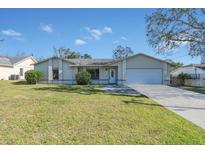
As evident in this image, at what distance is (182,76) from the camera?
2856cm

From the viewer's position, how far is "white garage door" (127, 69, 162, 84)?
25388 mm

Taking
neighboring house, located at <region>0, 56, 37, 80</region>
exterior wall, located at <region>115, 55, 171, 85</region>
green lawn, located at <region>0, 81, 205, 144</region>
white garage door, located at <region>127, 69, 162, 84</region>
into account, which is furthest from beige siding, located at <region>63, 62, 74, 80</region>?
green lawn, located at <region>0, 81, 205, 144</region>

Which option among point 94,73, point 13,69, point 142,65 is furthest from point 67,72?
point 13,69

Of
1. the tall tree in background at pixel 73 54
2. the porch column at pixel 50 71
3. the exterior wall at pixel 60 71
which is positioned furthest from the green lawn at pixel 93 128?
the tall tree in background at pixel 73 54

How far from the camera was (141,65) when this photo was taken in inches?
1004

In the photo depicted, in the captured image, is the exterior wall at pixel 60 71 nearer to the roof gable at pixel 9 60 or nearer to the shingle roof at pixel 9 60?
the roof gable at pixel 9 60

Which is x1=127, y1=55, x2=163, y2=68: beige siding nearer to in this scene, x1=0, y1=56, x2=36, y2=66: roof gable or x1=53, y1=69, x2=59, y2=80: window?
x1=53, y1=69, x2=59, y2=80: window

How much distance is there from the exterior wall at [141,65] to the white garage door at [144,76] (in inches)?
18.7

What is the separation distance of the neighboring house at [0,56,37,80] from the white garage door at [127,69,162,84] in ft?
52.9
